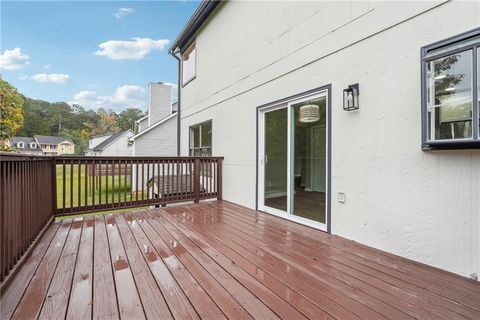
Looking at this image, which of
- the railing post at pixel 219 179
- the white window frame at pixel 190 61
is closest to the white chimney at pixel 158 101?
the white window frame at pixel 190 61

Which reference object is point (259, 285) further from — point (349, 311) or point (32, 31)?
point (32, 31)

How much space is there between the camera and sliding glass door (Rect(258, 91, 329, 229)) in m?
3.35

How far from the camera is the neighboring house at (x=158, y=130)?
451 inches

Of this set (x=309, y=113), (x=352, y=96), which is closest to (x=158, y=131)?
(x=309, y=113)

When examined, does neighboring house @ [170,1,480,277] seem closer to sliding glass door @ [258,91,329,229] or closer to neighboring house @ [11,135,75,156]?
sliding glass door @ [258,91,329,229]

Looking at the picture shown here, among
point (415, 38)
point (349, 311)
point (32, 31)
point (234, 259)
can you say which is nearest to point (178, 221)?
point (234, 259)

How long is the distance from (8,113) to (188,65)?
5.47 meters

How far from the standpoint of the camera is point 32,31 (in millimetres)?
12977

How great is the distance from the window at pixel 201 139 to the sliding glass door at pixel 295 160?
2320 millimetres

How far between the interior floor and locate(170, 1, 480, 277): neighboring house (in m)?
0.02

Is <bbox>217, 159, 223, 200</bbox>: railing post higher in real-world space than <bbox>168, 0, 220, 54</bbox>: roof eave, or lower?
lower

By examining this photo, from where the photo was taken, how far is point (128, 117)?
137 feet

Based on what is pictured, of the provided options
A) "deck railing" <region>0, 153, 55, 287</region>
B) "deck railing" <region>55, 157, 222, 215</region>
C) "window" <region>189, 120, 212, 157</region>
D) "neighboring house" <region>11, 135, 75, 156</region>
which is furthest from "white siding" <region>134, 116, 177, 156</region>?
"neighboring house" <region>11, 135, 75, 156</region>

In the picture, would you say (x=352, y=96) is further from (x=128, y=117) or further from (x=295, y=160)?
(x=128, y=117)
